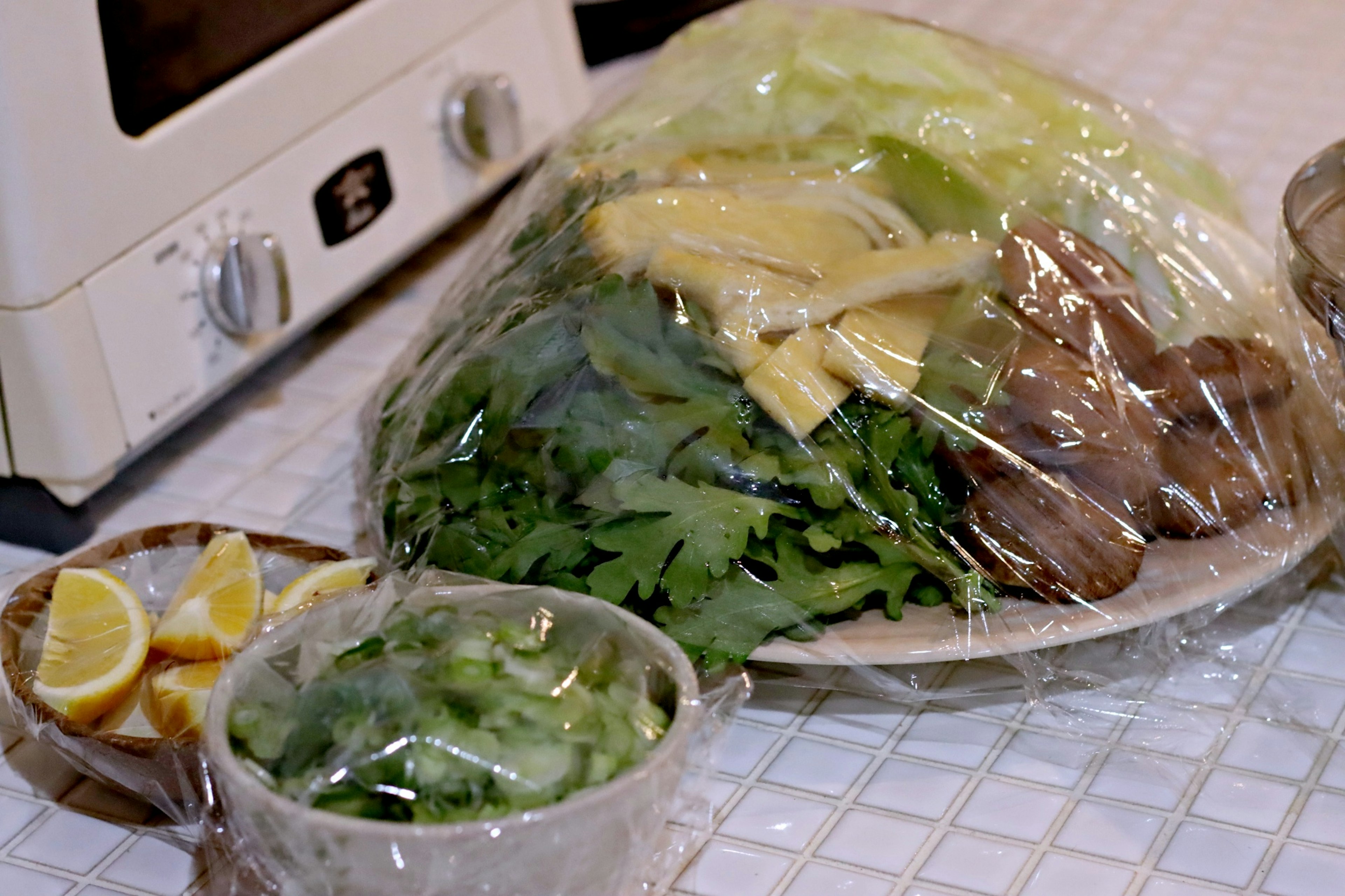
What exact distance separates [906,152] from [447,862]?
50 centimetres

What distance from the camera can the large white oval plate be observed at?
67cm

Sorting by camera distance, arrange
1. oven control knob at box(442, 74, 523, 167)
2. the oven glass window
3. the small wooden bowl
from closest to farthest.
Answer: the small wooden bowl, the oven glass window, oven control knob at box(442, 74, 523, 167)

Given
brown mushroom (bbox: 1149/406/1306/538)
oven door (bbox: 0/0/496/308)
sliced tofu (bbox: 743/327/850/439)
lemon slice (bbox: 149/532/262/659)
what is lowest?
brown mushroom (bbox: 1149/406/1306/538)

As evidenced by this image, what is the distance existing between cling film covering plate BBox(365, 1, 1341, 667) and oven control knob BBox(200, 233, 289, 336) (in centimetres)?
15

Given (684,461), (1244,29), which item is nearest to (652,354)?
(684,461)

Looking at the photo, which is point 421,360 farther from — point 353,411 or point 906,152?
point 906,152

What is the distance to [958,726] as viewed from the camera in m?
0.73

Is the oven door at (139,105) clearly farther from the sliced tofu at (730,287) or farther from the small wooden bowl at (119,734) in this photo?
the sliced tofu at (730,287)

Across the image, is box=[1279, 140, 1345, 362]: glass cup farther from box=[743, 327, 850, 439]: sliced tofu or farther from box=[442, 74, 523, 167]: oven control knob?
box=[442, 74, 523, 167]: oven control knob

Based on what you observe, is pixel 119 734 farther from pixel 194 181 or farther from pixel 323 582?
pixel 194 181

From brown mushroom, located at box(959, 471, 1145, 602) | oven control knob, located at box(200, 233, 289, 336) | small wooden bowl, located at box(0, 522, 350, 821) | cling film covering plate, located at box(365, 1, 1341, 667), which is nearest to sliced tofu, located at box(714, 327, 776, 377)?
cling film covering plate, located at box(365, 1, 1341, 667)

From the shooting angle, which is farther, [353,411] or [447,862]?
[353,411]

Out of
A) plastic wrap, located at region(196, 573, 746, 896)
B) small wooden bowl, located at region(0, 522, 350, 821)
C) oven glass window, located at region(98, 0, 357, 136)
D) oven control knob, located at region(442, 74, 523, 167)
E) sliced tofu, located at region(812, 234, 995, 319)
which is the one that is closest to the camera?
plastic wrap, located at region(196, 573, 746, 896)

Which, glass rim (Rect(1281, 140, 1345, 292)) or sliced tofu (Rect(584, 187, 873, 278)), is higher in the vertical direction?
sliced tofu (Rect(584, 187, 873, 278))
